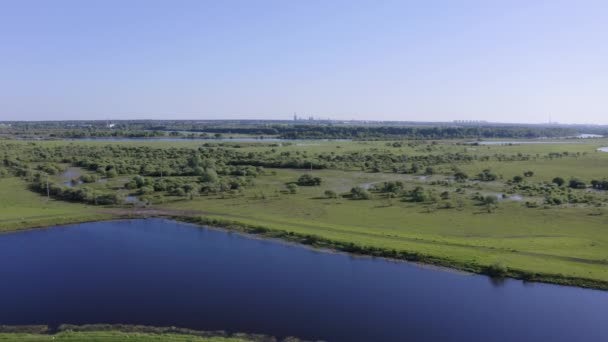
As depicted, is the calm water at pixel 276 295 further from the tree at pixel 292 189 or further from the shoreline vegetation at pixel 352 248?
the tree at pixel 292 189

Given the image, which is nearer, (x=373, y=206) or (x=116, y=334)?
(x=116, y=334)

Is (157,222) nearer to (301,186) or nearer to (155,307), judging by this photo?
(155,307)

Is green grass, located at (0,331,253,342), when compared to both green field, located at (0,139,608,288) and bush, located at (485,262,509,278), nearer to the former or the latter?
green field, located at (0,139,608,288)

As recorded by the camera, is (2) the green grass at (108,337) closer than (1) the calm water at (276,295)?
Yes

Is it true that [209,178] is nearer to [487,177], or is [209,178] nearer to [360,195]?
[360,195]

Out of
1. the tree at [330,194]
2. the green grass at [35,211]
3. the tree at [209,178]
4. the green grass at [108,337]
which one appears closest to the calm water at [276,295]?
the green grass at [108,337]

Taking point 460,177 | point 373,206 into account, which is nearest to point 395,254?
point 373,206

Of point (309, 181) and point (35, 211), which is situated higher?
point (309, 181)
